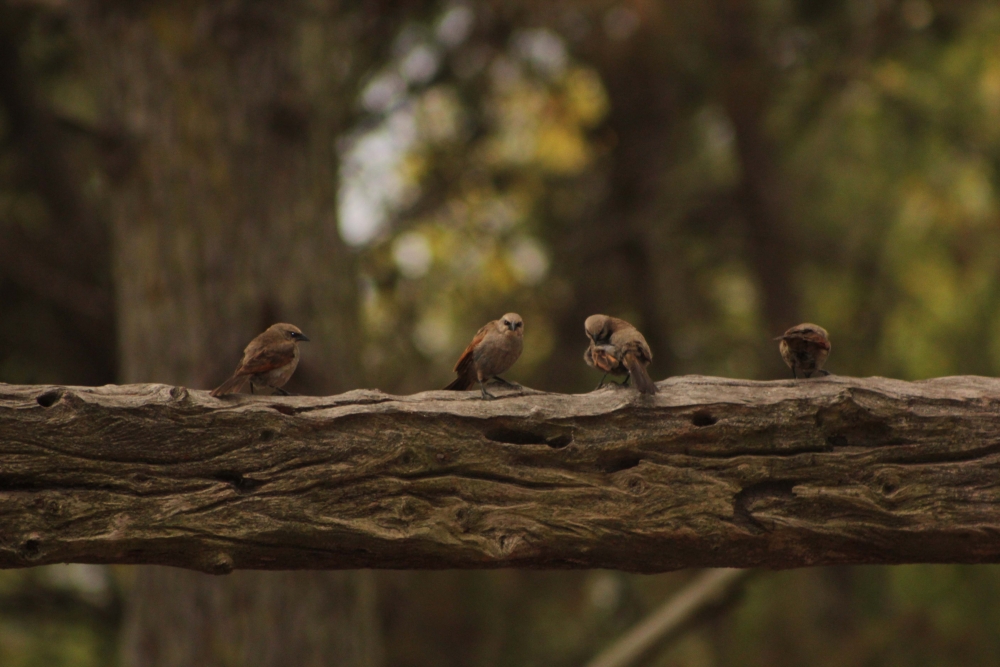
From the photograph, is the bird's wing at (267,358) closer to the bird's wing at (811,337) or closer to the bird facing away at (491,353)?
the bird facing away at (491,353)

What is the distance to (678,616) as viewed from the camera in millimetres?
6809

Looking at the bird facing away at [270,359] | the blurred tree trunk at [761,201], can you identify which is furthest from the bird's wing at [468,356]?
the blurred tree trunk at [761,201]

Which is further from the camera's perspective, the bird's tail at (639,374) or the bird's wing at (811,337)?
the bird's wing at (811,337)

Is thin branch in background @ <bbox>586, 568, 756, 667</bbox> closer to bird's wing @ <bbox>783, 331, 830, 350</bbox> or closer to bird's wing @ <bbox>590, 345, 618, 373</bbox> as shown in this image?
bird's wing @ <bbox>783, 331, 830, 350</bbox>

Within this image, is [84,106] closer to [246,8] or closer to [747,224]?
[246,8]

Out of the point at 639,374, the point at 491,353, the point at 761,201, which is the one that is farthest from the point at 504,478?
the point at 761,201

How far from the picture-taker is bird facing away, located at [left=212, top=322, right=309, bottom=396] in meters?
3.65

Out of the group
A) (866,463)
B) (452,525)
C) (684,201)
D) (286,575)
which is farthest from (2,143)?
(866,463)

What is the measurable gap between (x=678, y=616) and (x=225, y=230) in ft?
12.4

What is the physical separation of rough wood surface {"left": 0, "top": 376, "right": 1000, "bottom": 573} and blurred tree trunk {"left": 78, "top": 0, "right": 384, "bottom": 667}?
3.79 metres

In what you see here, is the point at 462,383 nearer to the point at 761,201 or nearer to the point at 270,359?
the point at 270,359

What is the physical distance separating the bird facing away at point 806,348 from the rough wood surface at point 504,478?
1.52 feet

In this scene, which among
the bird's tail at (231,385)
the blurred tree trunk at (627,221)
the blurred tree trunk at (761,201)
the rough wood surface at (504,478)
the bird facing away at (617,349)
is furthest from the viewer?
the blurred tree trunk at (761,201)

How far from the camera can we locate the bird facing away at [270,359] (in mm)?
3648
